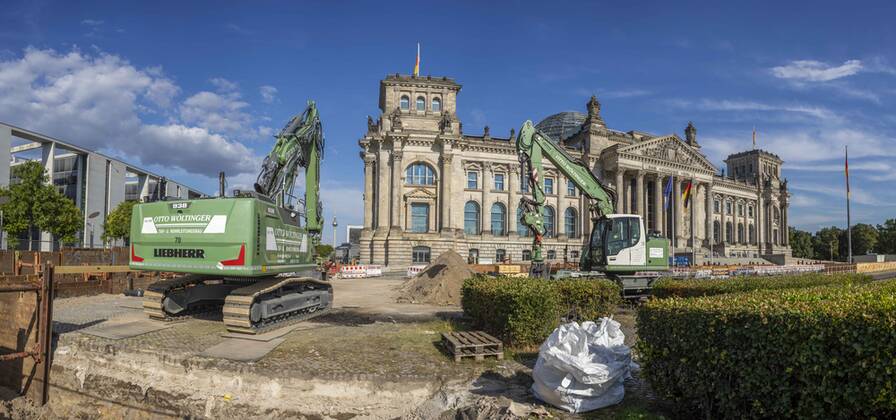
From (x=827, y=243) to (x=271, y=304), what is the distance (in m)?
116

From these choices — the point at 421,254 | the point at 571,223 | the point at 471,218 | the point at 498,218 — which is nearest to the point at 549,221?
the point at 571,223

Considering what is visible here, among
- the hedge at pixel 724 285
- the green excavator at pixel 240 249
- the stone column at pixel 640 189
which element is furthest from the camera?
the stone column at pixel 640 189

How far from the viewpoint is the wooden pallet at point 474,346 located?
9016 mm

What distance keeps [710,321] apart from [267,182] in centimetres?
1076

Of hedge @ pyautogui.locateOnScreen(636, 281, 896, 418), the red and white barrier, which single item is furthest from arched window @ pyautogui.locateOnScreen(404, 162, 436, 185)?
hedge @ pyautogui.locateOnScreen(636, 281, 896, 418)

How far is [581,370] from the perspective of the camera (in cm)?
630

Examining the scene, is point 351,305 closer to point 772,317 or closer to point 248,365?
point 248,365

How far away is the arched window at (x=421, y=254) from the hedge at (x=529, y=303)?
33.3 meters

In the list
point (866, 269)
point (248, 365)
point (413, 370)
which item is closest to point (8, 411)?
point (248, 365)

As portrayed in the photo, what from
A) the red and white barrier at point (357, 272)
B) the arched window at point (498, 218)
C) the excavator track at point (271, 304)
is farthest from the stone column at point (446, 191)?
the excavator track at point (271, 304)

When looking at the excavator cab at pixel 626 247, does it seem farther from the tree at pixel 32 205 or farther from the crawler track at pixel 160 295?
the tree at pixel 32 205

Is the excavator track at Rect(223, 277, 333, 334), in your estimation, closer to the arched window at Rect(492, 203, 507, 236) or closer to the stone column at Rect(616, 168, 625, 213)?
the arched window at Rect(492, 203, 507, 236)

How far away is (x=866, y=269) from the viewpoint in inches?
1730

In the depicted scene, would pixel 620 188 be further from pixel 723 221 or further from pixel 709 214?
pixel 723 221
